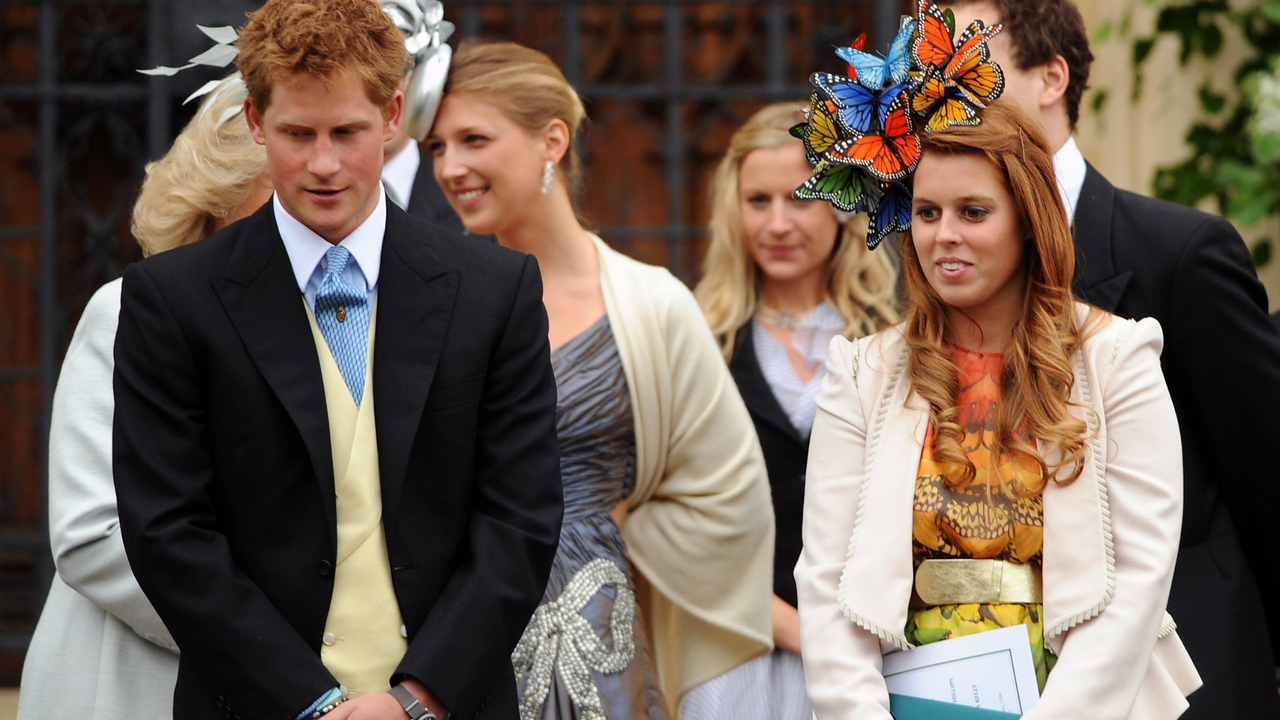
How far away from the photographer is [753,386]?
358 centimetres

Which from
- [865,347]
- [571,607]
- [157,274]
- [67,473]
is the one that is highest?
[157,274]

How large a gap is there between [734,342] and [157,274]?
6.19 ft

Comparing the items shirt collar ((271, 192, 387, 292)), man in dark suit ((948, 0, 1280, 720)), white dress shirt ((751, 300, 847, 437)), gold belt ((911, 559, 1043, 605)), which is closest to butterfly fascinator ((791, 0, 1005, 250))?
man in dark suit ((948, 0, 1280, 720))

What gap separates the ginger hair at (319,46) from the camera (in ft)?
6.78

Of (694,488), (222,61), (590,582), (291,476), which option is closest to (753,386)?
(694,488)

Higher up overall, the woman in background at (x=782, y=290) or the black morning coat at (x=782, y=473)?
the woman in background at (x=782, y=290)

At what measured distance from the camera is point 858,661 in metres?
2.15

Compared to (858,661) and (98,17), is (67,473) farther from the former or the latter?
(98,17)

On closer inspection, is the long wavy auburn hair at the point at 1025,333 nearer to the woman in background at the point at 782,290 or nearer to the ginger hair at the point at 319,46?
the ginger hair at the point at 319,46

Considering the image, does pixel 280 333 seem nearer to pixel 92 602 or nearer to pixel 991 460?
pixel 92 602

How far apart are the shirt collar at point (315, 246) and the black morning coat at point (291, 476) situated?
0.05ft

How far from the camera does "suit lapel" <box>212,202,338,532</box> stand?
2.05 m

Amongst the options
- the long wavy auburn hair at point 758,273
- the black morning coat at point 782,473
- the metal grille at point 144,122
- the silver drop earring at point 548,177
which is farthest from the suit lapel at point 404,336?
the metal grille at point 144,122

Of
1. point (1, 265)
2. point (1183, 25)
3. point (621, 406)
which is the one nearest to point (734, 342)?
point (621, 406)
